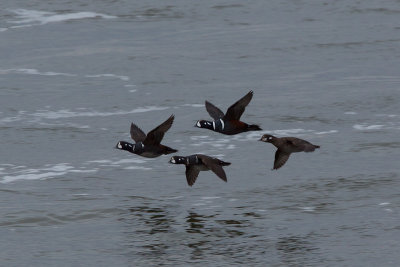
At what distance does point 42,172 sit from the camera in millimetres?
15805

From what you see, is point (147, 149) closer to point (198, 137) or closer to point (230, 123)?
point (230, 123)

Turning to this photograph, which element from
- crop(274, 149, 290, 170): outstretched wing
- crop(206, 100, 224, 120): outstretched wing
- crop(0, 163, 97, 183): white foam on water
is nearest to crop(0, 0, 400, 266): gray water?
crop(0, 163, 97, 183): white foam on water

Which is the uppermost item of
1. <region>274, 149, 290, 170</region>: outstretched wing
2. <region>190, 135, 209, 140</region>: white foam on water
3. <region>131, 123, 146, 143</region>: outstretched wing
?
<region>131, 123, 146, 143</region>: outstretched wing

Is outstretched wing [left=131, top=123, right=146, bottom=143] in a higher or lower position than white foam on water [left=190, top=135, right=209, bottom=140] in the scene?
higher

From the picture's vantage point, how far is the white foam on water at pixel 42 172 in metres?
15.5

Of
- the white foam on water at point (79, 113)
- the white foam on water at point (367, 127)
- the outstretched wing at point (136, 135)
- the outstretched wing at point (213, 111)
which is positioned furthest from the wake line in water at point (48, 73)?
the outstretched wing at point (213, 111)

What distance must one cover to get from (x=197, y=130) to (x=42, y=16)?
454 inches

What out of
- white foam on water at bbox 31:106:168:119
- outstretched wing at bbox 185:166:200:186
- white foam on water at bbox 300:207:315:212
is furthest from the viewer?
white foam on water at bbox 31:106:168:119

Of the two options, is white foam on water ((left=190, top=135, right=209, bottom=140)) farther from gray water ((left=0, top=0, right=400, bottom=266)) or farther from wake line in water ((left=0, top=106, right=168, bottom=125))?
wake line in water ((left=0, top=106, right=168, bottom=125))

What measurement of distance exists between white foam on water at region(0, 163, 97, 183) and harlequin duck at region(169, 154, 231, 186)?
2.25 m

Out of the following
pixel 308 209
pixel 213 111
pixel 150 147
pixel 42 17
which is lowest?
pixel 308 209

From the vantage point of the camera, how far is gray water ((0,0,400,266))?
12.2 meters

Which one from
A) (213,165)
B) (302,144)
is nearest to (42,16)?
(302,144)

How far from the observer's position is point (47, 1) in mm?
30109
